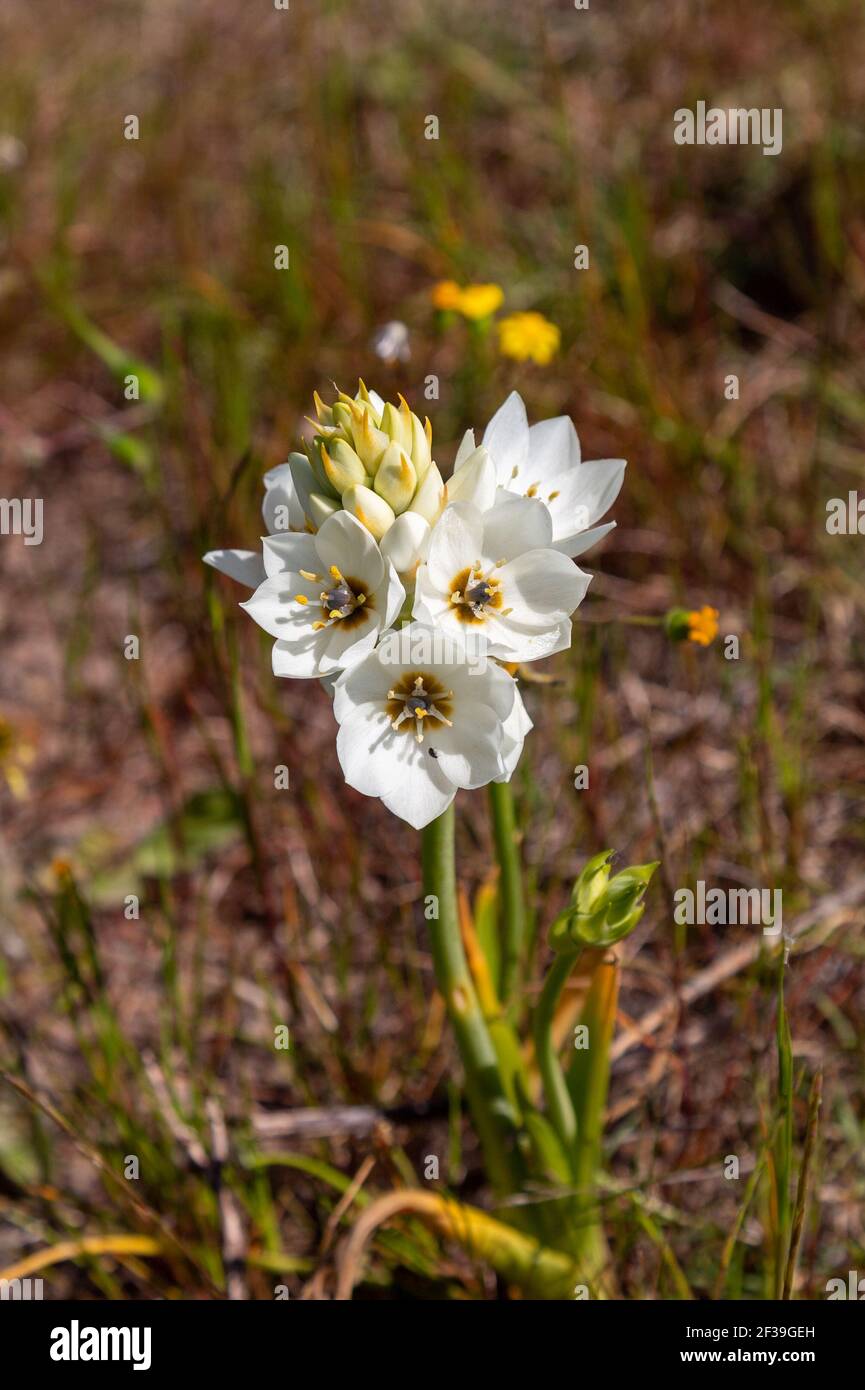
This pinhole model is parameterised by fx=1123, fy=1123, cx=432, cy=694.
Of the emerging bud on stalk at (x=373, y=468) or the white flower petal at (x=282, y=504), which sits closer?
the emerging bud on stalk at (x=373, y=468)

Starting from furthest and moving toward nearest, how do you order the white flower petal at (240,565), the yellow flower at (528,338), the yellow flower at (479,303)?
the yellow flower at (528,338) < the yellow flower at (479,303) < the white flower petal at (240,565)

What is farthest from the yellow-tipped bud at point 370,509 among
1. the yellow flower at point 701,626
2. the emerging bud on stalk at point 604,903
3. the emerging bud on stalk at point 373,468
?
the yellow flower at point 701,626

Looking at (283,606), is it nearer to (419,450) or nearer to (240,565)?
(240,565)

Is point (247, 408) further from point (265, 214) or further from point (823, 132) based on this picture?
point (823, 132)

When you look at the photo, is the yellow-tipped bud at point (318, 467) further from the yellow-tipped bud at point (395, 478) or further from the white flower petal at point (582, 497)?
the white flower petal at point (582, 497)

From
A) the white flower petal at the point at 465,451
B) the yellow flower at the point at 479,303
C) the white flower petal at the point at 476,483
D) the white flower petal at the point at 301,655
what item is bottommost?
the white flower petal at the point at 301,655

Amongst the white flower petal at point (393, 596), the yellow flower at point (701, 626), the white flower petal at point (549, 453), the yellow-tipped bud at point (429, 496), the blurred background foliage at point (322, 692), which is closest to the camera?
the white flower petal at point (393, 596)

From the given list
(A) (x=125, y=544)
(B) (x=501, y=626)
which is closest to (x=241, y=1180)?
(B) (x=501, y=626)

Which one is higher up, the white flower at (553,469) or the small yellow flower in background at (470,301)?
the small yellow flower in background at (470,301)
